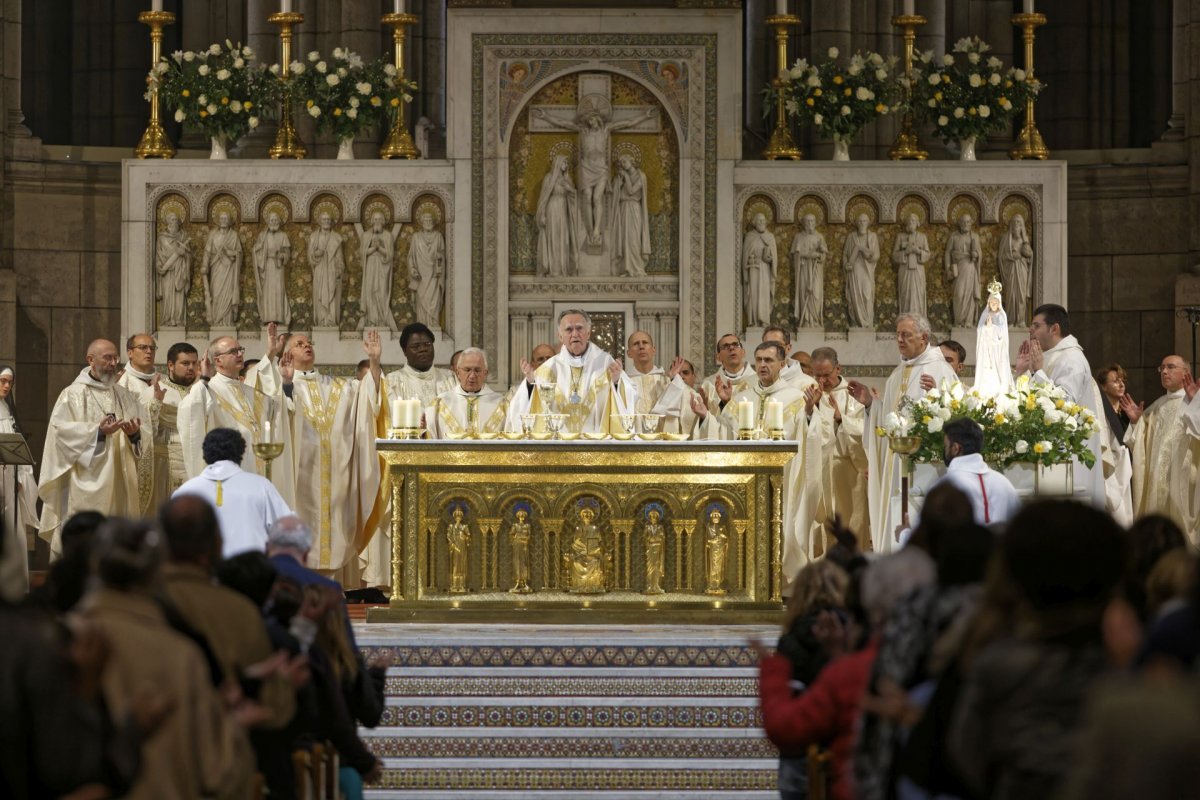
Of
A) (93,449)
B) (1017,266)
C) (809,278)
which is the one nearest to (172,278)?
(93,449)

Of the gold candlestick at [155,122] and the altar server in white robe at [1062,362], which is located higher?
the gold candlestick at [155,122]

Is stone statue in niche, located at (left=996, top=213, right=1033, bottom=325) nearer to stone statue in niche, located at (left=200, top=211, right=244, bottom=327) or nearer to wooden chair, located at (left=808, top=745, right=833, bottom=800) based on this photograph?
stone statue in niche, located at (left=200, top=211, right=244, bottom=327)

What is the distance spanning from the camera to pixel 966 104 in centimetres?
1427

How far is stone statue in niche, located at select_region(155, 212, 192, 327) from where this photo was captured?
45.5ft

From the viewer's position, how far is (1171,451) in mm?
13062

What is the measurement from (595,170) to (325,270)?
6.44ft

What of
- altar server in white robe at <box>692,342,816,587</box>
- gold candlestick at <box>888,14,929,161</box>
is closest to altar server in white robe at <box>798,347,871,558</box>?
altar server in white robe at <box>692,342,816,587</box>

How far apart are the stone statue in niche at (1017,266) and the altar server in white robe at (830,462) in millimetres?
1858

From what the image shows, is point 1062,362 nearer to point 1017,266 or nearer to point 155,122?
point 1017,266

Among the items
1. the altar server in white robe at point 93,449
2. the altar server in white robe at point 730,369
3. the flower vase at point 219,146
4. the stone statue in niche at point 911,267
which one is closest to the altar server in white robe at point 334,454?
the altar server in white robe at point 93,449

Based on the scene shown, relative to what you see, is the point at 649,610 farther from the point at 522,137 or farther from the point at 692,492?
the point at 522,137

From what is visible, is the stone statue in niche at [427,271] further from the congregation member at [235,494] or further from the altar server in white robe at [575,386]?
the congregation member at [235,494]

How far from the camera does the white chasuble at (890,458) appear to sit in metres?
11.0

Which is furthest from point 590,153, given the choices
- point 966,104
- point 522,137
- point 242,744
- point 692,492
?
point 242,744
